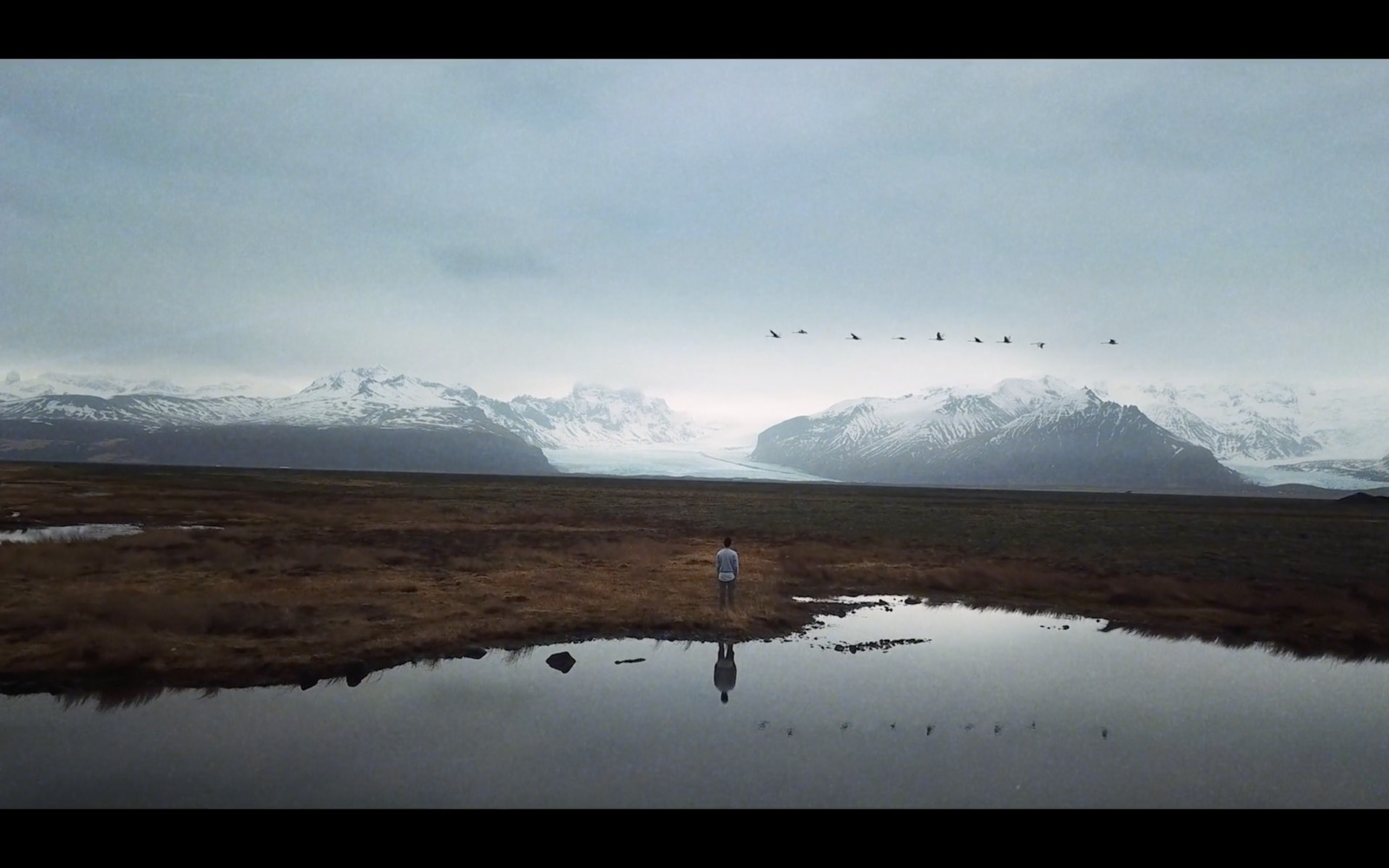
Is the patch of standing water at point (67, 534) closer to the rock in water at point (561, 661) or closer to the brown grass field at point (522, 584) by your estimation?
the brown grass field at point (522, 584)

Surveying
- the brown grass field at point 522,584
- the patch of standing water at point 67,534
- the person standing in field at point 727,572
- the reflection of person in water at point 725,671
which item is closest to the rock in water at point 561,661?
the brown grass field at point 522,584

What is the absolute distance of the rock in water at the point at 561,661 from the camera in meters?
20.9

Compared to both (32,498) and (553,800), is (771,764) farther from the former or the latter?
(32,498)

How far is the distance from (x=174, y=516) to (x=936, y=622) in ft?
210

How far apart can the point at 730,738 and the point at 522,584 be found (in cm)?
1967

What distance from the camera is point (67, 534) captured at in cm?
4750

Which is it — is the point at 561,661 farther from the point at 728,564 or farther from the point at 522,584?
the point at 522,584

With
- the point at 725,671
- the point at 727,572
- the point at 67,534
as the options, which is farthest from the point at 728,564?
the point at 67,534

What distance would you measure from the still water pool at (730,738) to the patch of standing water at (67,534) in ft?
112

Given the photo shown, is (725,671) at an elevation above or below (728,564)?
below

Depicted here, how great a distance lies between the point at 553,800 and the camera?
12.3 meters

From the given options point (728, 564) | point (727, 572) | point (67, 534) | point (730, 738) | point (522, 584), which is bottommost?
point (67, 534)
